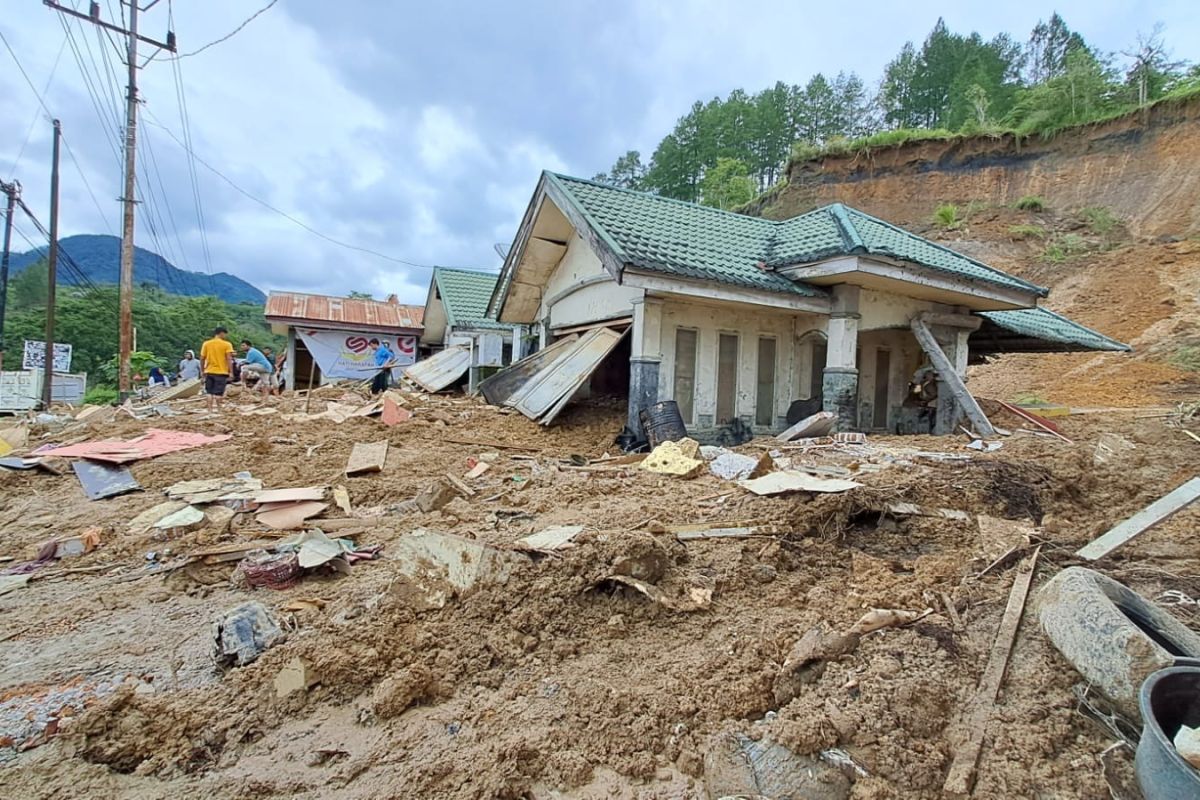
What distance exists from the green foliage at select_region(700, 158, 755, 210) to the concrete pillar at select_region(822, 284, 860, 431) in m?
30.8

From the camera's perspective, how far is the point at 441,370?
568 inches

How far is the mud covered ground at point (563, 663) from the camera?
2094 millimetres

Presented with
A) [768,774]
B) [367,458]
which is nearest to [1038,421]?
[768,774]

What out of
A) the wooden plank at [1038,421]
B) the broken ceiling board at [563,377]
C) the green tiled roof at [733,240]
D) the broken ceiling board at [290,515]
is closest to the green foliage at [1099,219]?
the green tiled roof at [733,240]

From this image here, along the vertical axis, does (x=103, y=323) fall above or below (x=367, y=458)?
above

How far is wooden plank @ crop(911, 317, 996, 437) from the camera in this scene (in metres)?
9.00

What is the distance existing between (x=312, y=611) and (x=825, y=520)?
3.65 meters

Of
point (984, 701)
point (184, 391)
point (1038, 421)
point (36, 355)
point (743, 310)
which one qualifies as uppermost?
point (743, 310)

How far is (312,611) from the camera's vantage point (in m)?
3.20

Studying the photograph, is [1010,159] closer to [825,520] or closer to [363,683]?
[825,520]

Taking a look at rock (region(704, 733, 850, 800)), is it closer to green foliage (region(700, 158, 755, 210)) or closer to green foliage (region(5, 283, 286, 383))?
green foliage (region(5, 283, 286, 383))

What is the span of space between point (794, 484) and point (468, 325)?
47.1 feet

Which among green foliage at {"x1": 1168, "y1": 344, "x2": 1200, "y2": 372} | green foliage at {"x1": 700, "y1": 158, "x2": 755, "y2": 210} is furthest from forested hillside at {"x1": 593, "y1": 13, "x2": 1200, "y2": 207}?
green foliage at {"x1": 1168, "y1": 344, "x2": 1200, "y2": 372}

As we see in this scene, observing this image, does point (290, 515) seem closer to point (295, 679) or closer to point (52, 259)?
point (295, 679)
